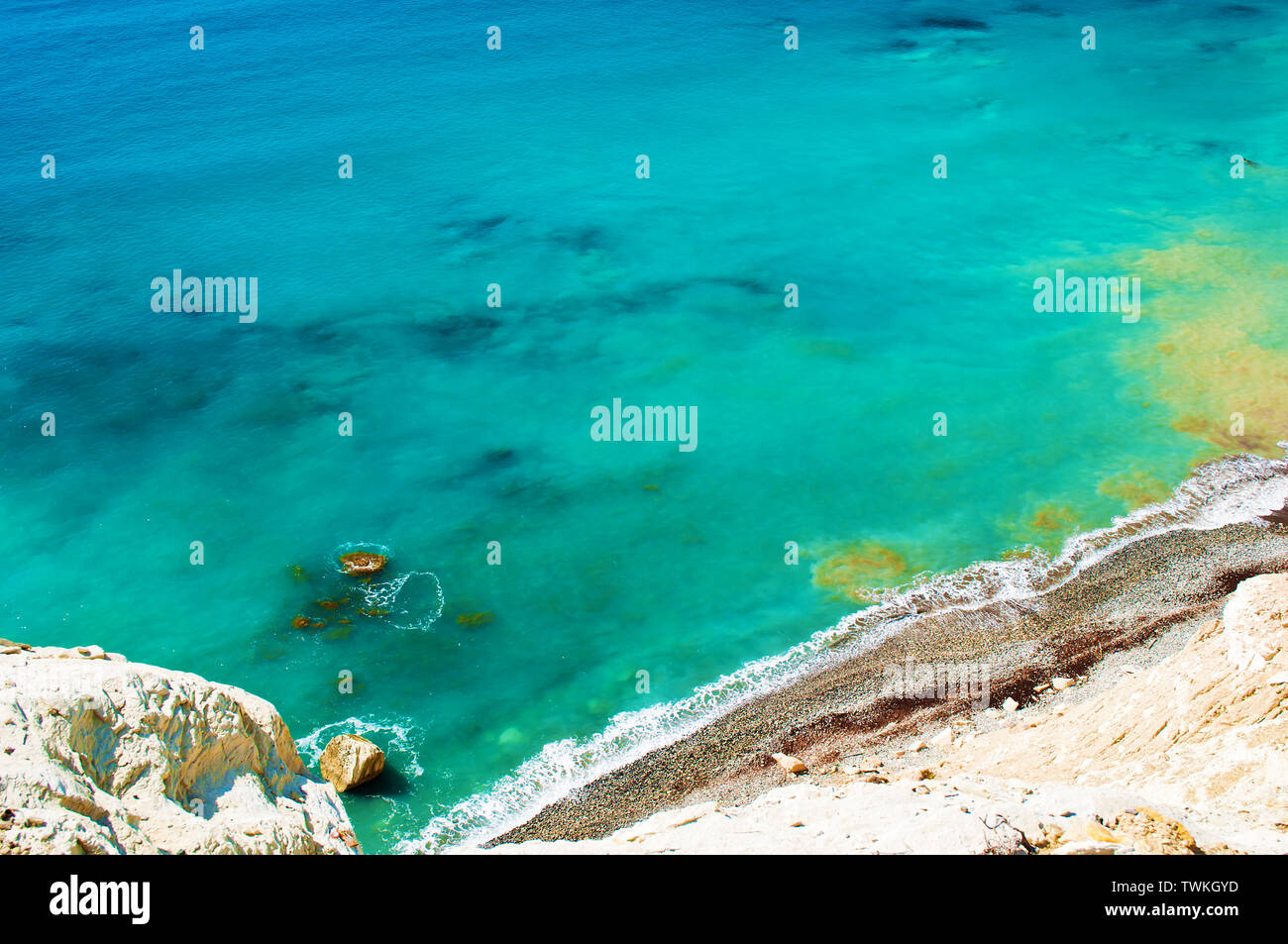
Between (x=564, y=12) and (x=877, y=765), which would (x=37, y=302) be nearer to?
(x=877, y=765)

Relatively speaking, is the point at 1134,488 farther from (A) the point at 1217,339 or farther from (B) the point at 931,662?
(B) the point at 931,662

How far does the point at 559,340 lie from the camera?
36.5 meters

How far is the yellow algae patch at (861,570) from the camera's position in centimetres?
2538

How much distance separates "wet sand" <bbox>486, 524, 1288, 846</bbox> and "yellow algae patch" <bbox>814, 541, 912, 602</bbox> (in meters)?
1.66

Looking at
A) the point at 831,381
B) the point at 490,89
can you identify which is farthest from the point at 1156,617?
the point at 490,89

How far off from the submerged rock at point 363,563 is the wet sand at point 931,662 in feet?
31.0

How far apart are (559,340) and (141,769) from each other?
2722 cm

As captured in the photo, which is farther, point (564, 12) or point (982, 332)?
point (564, 12)

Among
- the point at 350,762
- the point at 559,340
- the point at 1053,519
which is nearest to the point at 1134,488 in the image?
the point at 1053,519

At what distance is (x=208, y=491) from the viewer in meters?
29.5

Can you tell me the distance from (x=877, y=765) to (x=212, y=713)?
1297cm

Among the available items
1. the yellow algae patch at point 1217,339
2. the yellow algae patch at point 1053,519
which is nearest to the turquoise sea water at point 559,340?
the yellow algae patch at point 1053,519

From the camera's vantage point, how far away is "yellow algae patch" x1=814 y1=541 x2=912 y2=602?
25.4 m
